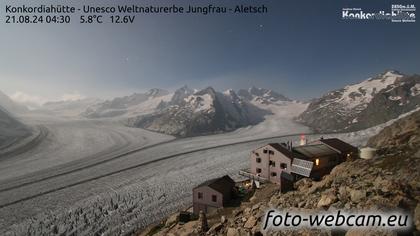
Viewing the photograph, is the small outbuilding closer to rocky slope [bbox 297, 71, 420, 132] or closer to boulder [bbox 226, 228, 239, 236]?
boulder [bbox 226, 228, 239, 236]

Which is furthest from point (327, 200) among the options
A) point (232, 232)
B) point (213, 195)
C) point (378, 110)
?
point (378, 110)

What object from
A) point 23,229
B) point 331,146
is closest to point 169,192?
point 23,229

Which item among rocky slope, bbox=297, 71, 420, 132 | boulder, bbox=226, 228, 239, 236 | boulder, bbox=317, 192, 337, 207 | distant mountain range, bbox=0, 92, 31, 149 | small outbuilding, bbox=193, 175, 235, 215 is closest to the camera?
boulder, bbox=317, 192, 337, 207

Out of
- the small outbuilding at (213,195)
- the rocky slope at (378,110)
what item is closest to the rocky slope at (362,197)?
the small outbuilding at (213,195)

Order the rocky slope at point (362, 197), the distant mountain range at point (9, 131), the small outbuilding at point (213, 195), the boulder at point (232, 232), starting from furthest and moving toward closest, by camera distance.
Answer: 1. the distant mountain range at point (9, 131)
2. the small outbuilding at point (213, 195)
3. the boulder at point (232, 232)
4. the rocky slope at point (362, 197)

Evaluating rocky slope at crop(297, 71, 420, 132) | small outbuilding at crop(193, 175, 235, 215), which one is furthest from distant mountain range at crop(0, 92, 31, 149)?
rocky slope at crop(297, 71, 420, 132)

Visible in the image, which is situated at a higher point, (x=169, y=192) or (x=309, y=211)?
(x=309, y=211)

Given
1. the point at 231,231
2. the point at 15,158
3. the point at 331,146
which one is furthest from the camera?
the point at 15,158

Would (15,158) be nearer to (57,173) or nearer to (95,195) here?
(57,173)

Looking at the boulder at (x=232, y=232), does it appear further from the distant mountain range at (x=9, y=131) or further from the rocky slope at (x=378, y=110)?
the rocky slope at (x=378, y=110)
